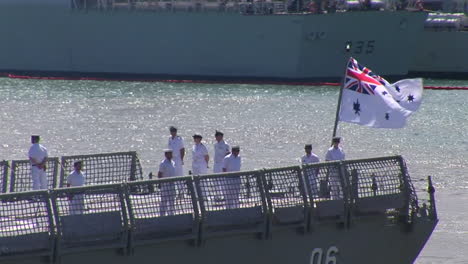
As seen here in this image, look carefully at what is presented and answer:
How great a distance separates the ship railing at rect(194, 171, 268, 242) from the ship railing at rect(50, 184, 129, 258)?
1323 mm

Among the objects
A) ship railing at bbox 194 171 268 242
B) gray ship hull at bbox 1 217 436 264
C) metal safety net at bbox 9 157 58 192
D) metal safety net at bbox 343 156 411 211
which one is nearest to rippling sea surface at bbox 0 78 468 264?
gray ship hull at bbox 1 217 436 264

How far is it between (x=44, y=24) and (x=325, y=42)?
1987 centimetres

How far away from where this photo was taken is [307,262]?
18.7m

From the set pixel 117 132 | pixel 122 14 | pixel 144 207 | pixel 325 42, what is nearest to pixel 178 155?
pixel 144 207

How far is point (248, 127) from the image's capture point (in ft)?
164

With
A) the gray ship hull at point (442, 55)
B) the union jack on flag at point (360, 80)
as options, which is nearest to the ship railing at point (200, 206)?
the union jack on flag at point (360, 80)

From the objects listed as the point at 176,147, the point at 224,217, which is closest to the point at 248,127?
the point at 176,147

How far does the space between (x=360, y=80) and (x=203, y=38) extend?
5623cm

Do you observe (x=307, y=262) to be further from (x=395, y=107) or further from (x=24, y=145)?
(x=24, y=145)

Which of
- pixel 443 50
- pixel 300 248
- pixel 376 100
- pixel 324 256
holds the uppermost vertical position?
pixel 376 100

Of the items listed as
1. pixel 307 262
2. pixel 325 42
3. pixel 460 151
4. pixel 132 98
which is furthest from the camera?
pixel 325 42

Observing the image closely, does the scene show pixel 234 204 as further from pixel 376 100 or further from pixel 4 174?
pixel 376 100

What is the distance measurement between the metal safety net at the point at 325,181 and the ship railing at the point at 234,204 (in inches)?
39.0

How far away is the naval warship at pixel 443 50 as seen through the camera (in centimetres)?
7956
